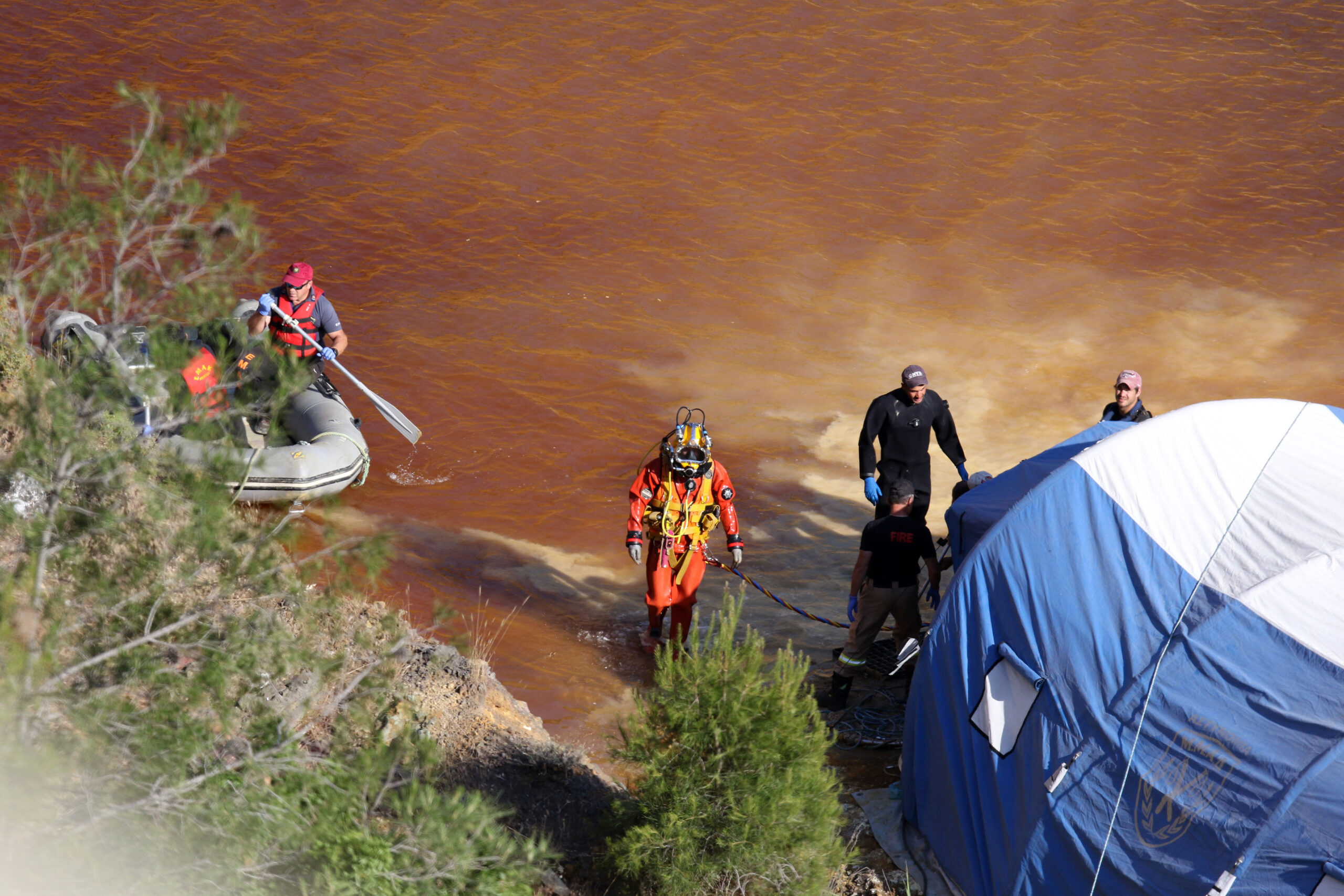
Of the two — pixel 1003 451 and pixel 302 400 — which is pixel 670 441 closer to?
pixel 302 400

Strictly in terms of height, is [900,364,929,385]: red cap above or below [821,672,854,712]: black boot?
above

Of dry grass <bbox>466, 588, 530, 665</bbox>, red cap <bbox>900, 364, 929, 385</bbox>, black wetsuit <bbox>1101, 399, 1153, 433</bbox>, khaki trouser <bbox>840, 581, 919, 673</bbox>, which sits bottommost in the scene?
dry grass <bbox>466, 588, 530, 665</bbox>

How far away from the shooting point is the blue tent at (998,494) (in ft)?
24.5

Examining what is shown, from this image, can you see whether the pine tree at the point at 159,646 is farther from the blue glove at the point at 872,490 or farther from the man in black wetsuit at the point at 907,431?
the man in black wetsuit at the point at 907,431

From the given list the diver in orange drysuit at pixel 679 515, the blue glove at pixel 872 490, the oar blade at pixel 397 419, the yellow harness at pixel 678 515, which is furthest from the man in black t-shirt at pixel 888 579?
the oar blade at pixel 397 419

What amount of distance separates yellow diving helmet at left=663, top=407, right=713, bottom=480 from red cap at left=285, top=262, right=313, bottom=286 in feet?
12.4

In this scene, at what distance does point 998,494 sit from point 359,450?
18.3 feet

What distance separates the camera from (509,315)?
14.9 m

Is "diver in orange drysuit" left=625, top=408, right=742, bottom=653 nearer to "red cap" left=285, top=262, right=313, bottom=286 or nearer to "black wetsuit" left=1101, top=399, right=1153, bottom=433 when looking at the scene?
"black wetsuit" left=1101, top=399, right=1153, bottom=433

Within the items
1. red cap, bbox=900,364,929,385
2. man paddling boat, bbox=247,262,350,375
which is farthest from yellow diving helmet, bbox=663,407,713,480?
man paddling boat, bbox=247,262,350,375

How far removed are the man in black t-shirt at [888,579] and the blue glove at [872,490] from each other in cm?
84

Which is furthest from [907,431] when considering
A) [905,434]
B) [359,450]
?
[359,450]

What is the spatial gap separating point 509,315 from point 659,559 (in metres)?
7.34

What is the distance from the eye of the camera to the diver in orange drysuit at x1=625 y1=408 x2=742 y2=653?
8156 mm
